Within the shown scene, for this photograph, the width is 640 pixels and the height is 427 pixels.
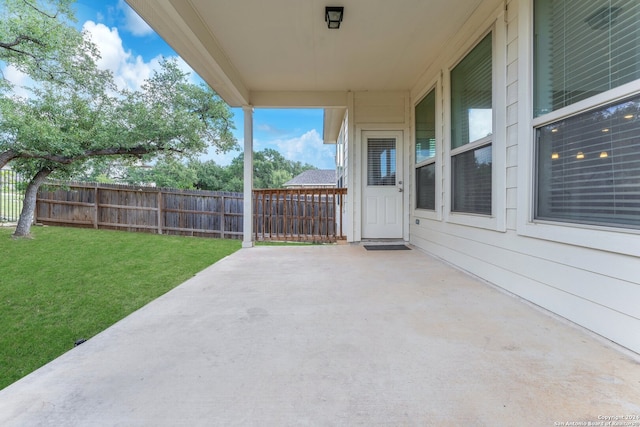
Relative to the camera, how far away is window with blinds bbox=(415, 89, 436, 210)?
12.8 feet

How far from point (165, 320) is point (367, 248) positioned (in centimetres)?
316

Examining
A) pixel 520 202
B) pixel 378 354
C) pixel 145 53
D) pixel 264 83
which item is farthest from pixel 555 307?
pixel 145 53

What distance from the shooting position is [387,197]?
4809 millimetres

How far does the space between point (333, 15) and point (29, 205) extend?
26.3ft

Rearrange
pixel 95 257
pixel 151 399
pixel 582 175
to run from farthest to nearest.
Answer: pixel 95 257, pixel 582 175, pixel 151 399

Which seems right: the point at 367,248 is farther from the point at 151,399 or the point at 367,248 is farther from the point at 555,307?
the point at 151,399

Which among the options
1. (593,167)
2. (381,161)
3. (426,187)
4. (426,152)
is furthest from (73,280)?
(593,167)

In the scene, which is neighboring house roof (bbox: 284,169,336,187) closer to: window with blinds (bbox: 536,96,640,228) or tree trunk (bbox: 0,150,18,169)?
tree trunk (bbox: 0,150,18,169)

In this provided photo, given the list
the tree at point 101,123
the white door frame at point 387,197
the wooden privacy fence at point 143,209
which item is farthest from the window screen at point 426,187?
the tree at point 101,123

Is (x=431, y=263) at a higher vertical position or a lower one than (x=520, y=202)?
lower

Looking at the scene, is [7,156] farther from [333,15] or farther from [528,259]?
[528,259]

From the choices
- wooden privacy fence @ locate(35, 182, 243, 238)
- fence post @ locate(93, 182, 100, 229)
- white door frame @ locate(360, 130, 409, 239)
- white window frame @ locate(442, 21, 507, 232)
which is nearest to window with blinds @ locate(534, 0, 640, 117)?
white window frame @ locate(442, 21, 507, 232)

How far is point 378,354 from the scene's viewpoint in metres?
1.41

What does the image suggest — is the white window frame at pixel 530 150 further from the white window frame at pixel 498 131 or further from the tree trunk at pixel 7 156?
the tree trunk at pixel 7 156
